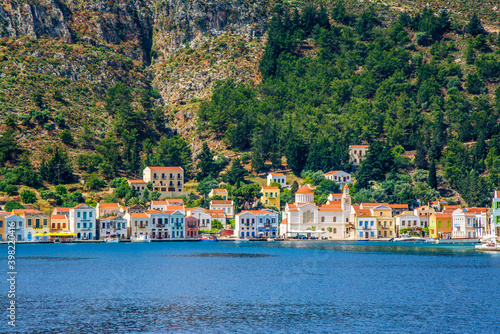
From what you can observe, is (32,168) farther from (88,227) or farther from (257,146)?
(257,146)

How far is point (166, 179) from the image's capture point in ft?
545

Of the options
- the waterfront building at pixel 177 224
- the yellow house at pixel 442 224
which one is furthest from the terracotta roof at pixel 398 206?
the waterfront building at pixel 177 224

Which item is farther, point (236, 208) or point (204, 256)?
point (236, 208)

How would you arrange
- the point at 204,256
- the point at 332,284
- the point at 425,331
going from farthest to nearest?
the point at 204,256 < the point at 332,284 < the point at 425,331

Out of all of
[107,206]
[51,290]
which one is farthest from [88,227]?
[51,290]

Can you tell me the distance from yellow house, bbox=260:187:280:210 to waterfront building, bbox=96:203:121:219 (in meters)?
34.1

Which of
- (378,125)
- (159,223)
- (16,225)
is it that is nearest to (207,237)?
(159,223)

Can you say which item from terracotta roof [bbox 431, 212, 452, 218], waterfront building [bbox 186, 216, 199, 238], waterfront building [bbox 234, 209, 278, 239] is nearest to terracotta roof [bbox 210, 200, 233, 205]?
waterfront building [bbox 234, 209, 278, 239]

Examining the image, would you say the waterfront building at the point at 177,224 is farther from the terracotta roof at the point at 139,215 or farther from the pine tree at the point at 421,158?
the pine tree at the point at 421,158

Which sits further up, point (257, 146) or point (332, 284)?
point (257, 146)

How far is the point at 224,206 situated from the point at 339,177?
102 feet

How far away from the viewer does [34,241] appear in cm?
12781

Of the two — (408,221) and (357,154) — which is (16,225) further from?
Answer: (357,154)

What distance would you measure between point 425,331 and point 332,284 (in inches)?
914
